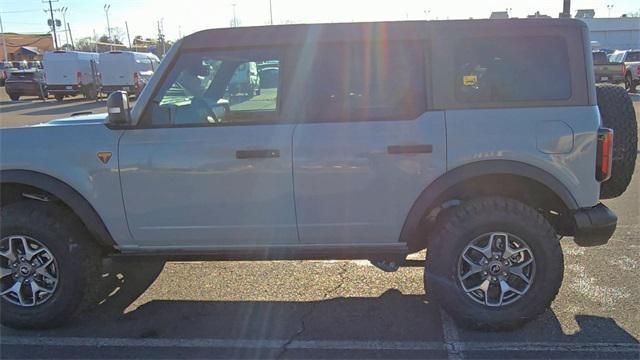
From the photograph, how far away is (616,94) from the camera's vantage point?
353 centimetres

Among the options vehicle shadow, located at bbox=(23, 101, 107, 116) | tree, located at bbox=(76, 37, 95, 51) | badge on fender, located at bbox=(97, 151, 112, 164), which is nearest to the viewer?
badge on fender, located at bbox=(97, 151, 112, 164)

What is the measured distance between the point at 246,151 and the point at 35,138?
1.45 meters

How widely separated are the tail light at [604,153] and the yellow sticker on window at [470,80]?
32.5 inches

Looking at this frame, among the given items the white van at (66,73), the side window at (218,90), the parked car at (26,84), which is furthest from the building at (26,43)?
the side window at (218,90)

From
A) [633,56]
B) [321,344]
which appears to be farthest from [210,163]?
[633,56]

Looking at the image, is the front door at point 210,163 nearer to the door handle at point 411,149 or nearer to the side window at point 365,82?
the side window at point 365,82

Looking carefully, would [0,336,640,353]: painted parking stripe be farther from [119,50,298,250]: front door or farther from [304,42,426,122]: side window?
[304,42,426,122]: side window

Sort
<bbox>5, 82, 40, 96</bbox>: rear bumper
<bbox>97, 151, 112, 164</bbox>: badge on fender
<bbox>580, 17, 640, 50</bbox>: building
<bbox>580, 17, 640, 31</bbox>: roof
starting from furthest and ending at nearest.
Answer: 1. <bbox>580, 17, 640, 31</bbox>: roof
2. <bbox>580, 17, 640, 50</bbox>: building
3. <bbox>5, 82, 40, 96</bbox>: rear bumper
4. <bbox>97, 151, 112, 164</bbox>: badge on fender

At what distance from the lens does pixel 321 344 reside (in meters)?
3.30

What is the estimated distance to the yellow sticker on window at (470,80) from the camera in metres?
3.29

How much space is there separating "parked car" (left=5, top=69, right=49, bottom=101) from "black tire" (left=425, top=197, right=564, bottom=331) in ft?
95.7

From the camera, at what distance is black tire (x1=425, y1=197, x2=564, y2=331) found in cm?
327

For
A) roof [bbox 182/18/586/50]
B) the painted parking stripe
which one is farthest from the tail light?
the painted parking stripe

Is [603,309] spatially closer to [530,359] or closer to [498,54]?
[530,359]
